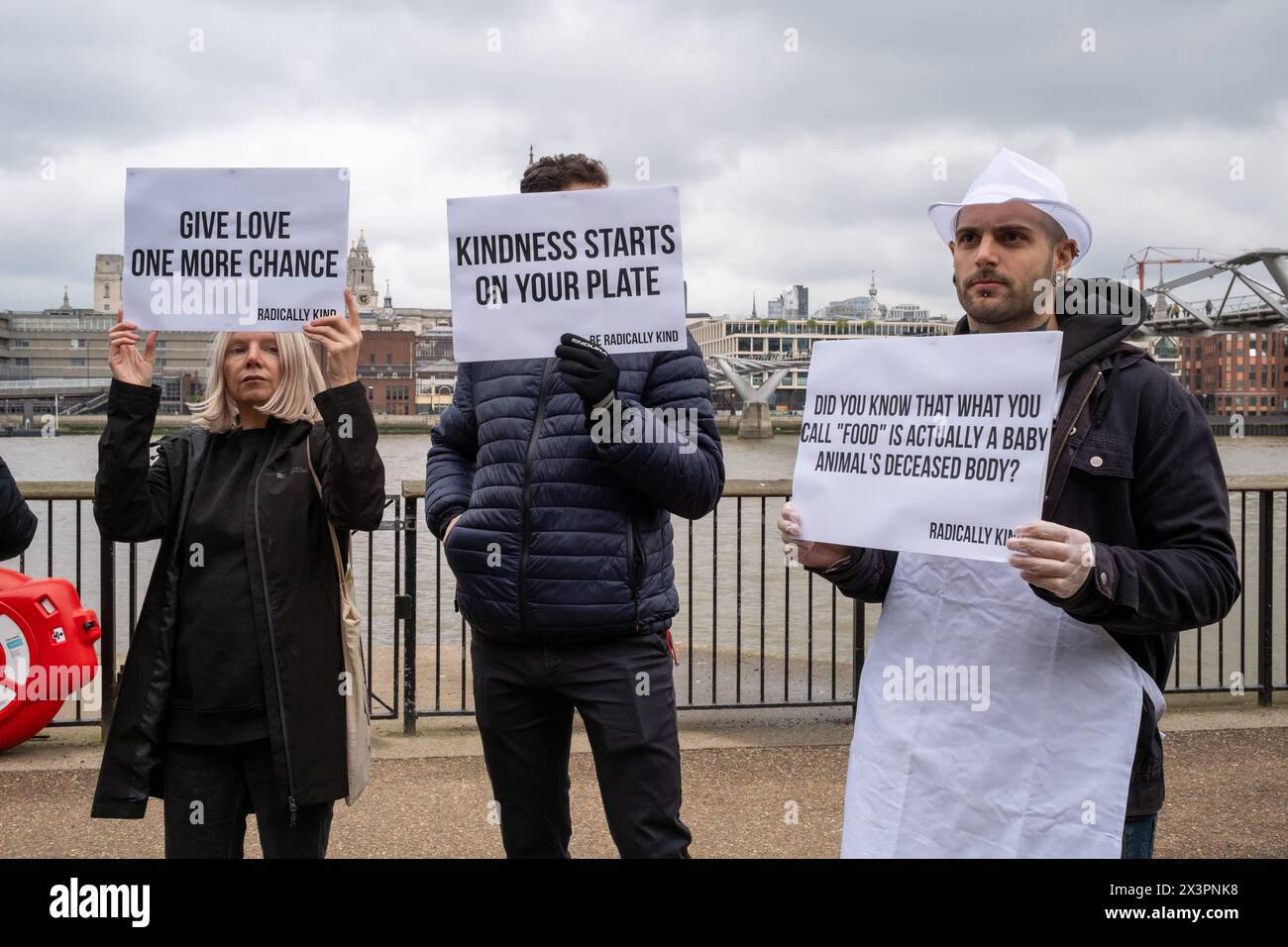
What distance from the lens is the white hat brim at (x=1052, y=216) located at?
233 cm

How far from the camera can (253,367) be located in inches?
123

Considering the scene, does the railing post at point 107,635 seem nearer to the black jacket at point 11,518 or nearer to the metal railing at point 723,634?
the metal railing at point 723,634

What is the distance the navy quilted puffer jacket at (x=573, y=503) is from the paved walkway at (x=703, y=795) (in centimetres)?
176

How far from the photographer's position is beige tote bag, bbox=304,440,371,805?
9.96ft

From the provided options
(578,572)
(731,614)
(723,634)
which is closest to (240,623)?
(578,572)

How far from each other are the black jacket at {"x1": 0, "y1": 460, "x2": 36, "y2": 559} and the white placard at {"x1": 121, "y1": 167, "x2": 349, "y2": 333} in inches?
27.2

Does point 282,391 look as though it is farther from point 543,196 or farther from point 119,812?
point 119,812

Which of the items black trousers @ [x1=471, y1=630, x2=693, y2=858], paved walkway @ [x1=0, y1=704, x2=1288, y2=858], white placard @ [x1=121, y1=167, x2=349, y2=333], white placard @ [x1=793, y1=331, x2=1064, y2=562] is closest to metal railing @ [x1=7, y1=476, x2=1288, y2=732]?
paved walkway @ [x1=0, y1=704, x2=1288, y2=858]

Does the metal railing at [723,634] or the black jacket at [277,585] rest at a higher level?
the black jacket at [277,585]

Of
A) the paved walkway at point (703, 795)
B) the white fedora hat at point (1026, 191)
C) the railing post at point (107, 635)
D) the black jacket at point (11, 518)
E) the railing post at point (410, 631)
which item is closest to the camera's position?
the white fedora hat at point (1026, 191)

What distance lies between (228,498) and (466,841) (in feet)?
6.90

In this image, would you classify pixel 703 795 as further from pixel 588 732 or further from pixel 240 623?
pixel 240 623

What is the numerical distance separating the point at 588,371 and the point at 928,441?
2.84 ft

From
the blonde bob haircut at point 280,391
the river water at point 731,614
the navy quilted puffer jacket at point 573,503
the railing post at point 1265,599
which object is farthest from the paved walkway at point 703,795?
the blonde bob haircut at point 280,391
